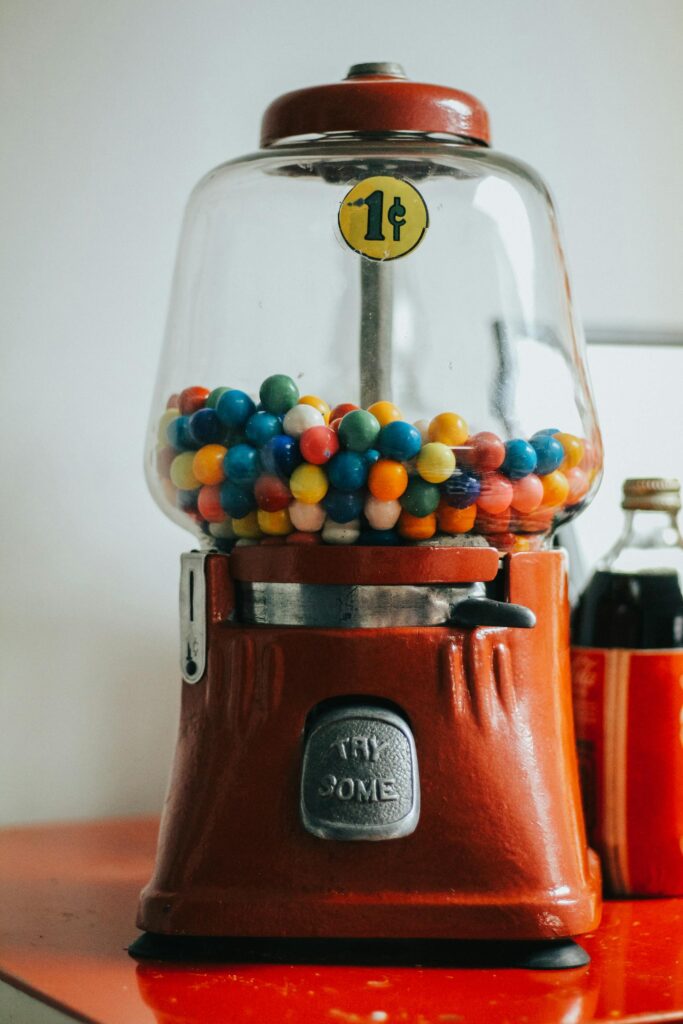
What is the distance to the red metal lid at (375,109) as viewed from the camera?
984mm

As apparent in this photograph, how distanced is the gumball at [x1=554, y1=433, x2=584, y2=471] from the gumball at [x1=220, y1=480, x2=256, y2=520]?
24 cm

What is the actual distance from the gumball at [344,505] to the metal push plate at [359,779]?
0.44ft

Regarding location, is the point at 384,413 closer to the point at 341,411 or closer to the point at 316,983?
the point at 341,411

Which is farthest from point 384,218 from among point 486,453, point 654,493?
point 654,493

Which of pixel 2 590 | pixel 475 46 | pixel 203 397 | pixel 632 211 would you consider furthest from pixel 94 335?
pixel 632 211

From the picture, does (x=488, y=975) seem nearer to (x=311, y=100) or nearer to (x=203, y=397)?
(x=203, y=397)

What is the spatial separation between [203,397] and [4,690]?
475 millimetres

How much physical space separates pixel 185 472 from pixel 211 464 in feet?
0.14

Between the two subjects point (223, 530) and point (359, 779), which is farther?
point (223, 530)

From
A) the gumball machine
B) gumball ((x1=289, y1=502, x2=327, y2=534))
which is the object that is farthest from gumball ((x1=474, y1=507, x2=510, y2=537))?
gumball ((x1=289, y1=502, x2=327, y2=534))

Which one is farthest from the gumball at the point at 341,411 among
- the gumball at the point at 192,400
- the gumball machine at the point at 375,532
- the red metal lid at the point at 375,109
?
the red metal lid at the point at 375,109

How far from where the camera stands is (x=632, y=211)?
1.56m

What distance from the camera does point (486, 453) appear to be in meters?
0.94

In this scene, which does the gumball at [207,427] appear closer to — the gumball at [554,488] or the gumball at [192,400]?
the gumball at [192,400]
